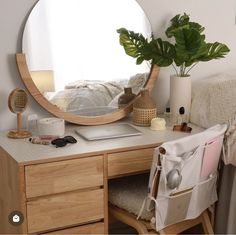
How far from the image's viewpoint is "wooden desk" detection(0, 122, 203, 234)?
1700 millimetres

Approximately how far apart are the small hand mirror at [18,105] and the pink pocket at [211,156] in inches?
31.4

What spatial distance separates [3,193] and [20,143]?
27 centimetres

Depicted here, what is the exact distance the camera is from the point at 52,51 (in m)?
2.10

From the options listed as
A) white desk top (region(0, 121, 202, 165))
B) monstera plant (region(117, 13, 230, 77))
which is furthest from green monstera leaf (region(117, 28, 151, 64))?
white desk top (region(0, 121, 202, 165))

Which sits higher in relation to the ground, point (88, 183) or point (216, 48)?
point (216, 48)

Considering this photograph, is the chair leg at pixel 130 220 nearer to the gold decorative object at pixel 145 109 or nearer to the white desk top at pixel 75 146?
the white desk top at pixel 75 146

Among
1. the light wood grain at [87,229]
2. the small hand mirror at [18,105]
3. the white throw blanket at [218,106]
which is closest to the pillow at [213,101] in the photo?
the white throw blanket at [218,106]

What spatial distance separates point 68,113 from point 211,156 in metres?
0.75

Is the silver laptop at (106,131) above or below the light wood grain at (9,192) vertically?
above

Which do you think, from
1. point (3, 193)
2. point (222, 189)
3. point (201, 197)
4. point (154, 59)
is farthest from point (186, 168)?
point (3, 193)

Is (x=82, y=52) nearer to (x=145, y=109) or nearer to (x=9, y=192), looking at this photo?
(x=145, y=109)

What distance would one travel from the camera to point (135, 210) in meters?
1.87

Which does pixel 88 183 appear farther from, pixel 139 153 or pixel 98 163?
pixel 139 153

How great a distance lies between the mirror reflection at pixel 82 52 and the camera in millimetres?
2068
